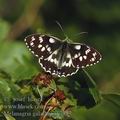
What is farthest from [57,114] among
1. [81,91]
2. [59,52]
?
[59,52]

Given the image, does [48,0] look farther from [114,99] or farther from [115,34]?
[114,99]

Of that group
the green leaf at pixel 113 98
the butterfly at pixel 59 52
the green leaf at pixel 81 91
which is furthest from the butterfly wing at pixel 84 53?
the green leaf at pixel 113 98

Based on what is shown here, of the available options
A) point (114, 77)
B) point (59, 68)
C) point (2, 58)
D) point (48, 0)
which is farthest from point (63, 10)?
point (59, 68)

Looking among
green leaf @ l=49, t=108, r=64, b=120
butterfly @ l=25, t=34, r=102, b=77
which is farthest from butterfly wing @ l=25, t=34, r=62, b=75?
green leaf @ l=49, t=108, r=64, b=120

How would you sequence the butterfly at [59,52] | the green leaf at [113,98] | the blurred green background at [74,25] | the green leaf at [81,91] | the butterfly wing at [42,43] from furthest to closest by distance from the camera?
the blurred green background at [74,25] < the butterfly wing at [42,43] < the butterfly at [59,52] < the green leaf at [81,91] < the green leaf at [113,98]

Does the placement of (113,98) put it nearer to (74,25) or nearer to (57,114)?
(57,114)

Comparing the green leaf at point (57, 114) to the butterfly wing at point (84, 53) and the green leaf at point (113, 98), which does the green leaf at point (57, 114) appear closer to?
the green leaf at point (113, 98)
